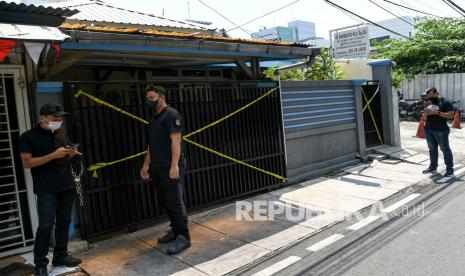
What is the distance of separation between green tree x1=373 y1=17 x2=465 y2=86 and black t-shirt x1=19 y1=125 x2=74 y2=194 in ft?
58.6

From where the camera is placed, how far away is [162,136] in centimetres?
482

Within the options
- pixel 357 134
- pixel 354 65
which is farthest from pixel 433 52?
pixel 357 134

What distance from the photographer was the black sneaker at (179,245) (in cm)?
482

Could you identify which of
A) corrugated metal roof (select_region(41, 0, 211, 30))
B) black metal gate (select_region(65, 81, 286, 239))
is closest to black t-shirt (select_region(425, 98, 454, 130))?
black metal gate (select_region(65, 81, 286, 239))

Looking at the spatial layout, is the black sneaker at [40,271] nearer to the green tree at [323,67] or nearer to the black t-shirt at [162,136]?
the black t-shirt at [162,136]

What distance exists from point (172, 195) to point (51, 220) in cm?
129

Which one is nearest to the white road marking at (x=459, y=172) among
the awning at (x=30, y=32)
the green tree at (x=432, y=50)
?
the awning at (x=30, y=32)

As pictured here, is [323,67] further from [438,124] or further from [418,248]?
[418,248]

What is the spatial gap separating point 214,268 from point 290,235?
1.31 meters

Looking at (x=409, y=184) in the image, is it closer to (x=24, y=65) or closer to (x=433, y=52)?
(x=24, y=65)

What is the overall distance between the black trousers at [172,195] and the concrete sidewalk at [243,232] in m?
0.36

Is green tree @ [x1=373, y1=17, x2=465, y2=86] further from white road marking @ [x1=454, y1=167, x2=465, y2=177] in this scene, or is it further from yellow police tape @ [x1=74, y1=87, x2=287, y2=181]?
yellow police tape @ [x1=74, y1=87, x2=287, y2=181]

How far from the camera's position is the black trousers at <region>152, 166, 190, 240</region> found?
4.84 m

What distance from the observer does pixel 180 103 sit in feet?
20.5
